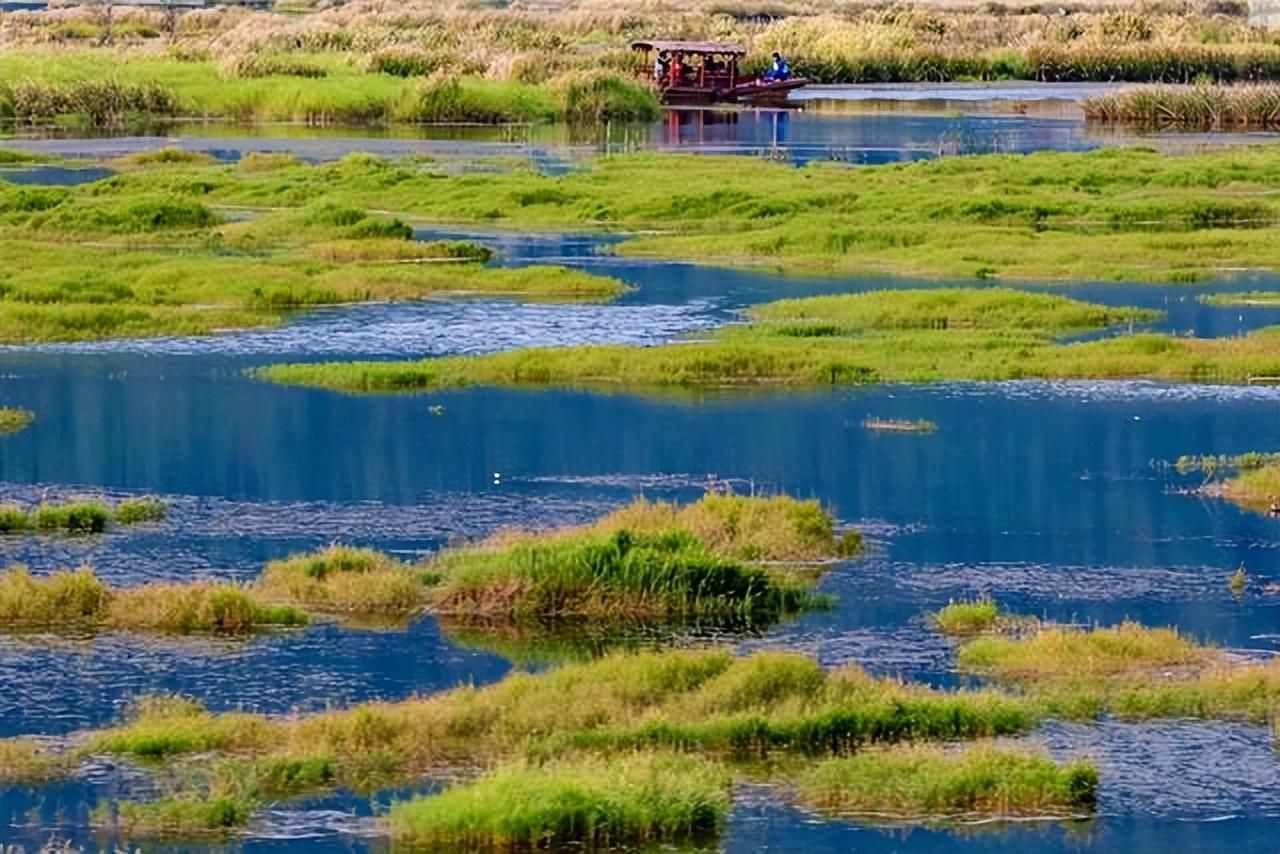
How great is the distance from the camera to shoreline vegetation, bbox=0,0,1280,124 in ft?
246

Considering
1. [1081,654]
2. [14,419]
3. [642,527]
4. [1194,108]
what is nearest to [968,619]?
[1081,654]

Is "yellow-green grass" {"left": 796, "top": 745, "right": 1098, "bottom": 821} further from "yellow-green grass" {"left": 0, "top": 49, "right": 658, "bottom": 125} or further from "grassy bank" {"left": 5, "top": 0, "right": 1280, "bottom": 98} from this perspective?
"grassy bank" {"left": 5, "top": 0, "right": 1280, "bottom": 98}

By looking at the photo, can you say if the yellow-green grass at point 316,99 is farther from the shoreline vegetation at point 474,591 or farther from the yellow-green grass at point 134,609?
the yellow-green grass at point 134,609

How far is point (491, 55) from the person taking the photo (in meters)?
86.4

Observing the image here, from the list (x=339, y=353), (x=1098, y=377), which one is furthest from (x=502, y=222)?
(x=1098, y=377)

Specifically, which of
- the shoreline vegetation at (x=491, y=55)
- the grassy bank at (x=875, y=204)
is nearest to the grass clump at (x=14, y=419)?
the grassy bank at (x=875, y=204)

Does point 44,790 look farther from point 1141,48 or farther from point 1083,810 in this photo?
point 1141,48

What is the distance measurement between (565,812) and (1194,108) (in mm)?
60301

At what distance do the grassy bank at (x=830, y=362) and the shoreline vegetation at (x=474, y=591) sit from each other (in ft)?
32.8

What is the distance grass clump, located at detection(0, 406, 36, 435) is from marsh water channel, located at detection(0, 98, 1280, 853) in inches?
7.2

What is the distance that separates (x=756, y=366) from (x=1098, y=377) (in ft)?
13.2

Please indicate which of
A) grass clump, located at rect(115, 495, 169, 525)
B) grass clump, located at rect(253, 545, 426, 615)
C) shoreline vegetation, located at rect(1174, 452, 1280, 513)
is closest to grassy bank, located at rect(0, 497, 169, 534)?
grass clump, located at rect(115, 495, 169, 525)

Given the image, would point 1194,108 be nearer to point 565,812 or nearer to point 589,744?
point 589,744

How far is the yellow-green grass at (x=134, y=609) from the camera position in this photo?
62.3 ft
